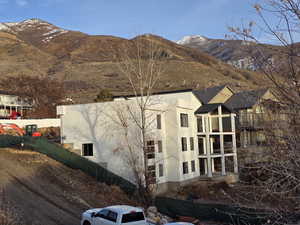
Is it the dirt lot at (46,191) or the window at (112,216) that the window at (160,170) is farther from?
the window at (112,216)

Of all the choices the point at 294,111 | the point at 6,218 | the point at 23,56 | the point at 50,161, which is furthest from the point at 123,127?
the point at 23,56

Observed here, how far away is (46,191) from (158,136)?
1351cm

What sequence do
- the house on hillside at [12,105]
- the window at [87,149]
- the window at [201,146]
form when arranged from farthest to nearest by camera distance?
the house on hillside at [12,105]
the window at [201,146]
the window at [87,149]

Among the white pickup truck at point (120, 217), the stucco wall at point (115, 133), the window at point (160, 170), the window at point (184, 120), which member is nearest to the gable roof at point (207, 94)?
the window at point (184, 120)

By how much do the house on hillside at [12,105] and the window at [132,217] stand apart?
5201 cm

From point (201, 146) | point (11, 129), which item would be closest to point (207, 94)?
point (201, 146)

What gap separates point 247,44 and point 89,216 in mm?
14021

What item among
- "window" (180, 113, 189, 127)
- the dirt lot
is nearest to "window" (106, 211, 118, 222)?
the dirt lot

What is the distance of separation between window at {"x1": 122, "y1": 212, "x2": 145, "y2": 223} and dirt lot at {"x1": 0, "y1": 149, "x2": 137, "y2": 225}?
5445mm

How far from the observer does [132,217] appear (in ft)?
52.5

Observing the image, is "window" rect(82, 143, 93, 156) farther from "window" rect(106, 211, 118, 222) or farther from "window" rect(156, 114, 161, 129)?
"window" rect(106, 211, 118, 222)

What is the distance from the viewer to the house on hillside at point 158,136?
32312 mm

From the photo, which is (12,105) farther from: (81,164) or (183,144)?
(81,164)

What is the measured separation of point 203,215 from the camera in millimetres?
27125
